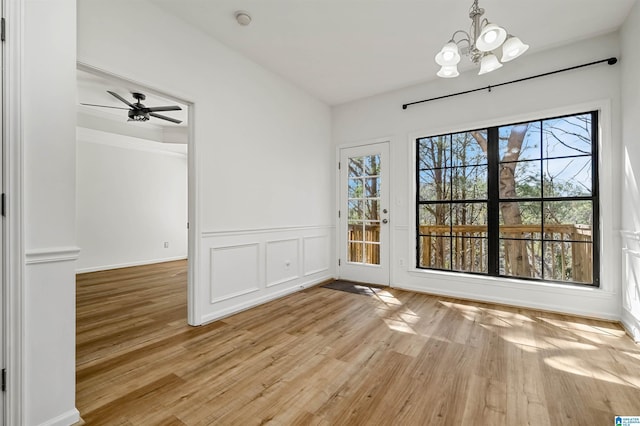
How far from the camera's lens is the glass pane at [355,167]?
173 inches

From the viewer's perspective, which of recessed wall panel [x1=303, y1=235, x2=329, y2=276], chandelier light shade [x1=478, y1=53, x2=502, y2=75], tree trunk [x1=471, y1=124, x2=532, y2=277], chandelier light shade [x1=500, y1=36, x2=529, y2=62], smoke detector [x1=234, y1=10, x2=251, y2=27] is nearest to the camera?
chandelier light shade [x1=500, y1=36, x2=529, y2=62]

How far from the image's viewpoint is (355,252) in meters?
4.46

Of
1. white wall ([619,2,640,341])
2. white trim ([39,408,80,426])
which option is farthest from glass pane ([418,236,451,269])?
white trim ([39,408,80,426])

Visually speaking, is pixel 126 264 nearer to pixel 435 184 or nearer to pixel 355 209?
pixel 355 209

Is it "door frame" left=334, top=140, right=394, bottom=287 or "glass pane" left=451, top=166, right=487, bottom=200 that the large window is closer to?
"glass pane" left=451, top=166, right=487, bottom=200

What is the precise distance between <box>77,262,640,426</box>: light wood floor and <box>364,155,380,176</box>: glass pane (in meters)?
2.00

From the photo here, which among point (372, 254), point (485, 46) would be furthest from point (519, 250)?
point (485, 46)

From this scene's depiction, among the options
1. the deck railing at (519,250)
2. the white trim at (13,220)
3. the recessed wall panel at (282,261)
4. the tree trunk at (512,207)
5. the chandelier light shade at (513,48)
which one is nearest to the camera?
the white trim at (13,220)

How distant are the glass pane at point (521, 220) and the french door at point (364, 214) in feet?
4.70

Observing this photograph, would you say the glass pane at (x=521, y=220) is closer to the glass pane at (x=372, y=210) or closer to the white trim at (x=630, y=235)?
the white trim at (x=630, y=235)

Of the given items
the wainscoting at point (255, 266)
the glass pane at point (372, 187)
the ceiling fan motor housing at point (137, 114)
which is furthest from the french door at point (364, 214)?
the ceiling fan motor housing at point (137, 114)

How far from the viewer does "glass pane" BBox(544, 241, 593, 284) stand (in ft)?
9.99

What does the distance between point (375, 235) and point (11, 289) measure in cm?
374

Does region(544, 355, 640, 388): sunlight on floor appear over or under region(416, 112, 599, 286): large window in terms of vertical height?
under
